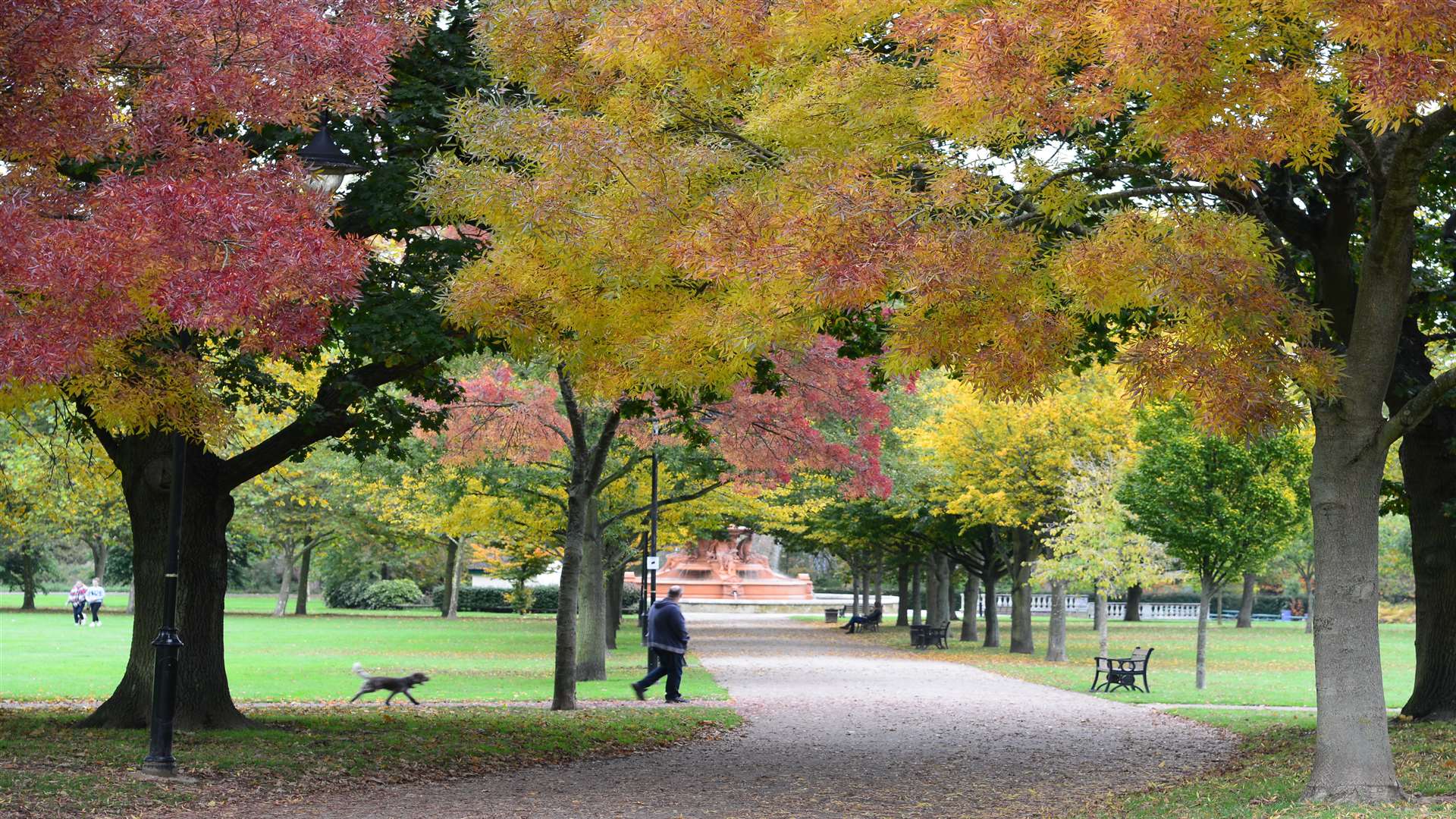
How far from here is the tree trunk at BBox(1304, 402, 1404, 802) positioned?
9008mm

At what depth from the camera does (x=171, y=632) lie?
10953 millimetres

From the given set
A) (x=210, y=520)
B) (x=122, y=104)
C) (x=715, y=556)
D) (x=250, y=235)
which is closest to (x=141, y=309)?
(x=250, y=235)

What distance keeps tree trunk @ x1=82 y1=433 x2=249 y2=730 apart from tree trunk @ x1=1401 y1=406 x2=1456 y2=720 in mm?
12675

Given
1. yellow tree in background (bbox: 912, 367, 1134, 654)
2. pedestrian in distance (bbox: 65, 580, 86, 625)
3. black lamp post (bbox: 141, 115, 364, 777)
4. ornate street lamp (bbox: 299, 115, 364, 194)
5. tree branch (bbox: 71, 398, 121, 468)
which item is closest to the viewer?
ornate street lamp (bbox: 299, 115, 364, 194)

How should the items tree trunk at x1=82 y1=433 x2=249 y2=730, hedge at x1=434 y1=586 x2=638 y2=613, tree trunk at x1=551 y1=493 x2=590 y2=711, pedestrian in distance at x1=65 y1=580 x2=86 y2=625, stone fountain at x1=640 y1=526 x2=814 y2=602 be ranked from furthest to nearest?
stone fountain at x1=640 y1=526 x2=814 y2=602, hedge at x1=434 y1=586 x2=638 y2=613, pedestrian in distance at x1=65 y1=580 x2=86 y2=625, tree trunk at x1=551 y1=493 x2=590 y2=711, tree trunk at x1=82 y1=433 x2=249 y2=730

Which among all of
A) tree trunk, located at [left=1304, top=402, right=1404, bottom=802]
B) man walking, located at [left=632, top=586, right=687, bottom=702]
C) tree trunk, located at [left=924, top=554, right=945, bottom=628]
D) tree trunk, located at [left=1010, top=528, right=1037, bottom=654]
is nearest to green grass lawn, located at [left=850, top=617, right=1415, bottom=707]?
tree trunk, located at [left=1010, top=528, right=1037, bottom=654]

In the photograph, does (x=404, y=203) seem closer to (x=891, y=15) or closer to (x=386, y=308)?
(x=386, y=308)

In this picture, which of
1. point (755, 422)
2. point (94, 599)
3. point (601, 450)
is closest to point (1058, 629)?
point (755, 422)

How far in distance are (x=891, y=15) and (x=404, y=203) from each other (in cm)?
468

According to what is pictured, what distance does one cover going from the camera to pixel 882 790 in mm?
11703

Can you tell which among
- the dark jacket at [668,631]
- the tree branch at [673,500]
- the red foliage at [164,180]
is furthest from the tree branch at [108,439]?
the tree branch at [673,500]

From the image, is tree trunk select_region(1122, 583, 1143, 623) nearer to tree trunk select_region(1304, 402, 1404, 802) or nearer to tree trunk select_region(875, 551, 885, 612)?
tree trunk select_region(875, 551, 885, 612)

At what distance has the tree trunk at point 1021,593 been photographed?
36.7m

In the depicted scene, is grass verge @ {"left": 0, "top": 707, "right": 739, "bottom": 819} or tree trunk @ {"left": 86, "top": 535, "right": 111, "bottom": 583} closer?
grass verge @ {"left": 0, "top": 707, "right": 739, "bottom": 819}
